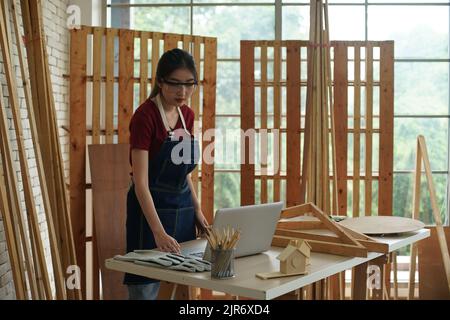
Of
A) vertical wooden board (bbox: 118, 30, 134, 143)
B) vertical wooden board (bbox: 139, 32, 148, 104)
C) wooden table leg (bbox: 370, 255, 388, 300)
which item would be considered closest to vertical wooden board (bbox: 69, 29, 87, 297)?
vertical wooden board (bbox: 118, 30, 134, 143)

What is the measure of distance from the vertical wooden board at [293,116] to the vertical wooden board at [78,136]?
1.49m

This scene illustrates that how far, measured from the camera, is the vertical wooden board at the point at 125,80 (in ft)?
15.0

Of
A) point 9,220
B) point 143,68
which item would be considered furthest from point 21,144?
point 143,68

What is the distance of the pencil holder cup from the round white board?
96 centimetres

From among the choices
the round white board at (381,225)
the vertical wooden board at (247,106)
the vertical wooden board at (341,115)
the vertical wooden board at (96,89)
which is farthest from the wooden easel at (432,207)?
the vertical wooden board at (96,89)

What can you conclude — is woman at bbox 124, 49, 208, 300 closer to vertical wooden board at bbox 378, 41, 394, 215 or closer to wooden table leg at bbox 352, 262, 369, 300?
wooden table leg at bbox 352, 262, 369, 300

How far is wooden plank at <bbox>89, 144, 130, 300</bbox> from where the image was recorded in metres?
4.42

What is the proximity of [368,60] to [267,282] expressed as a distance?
A: 292 centimetres

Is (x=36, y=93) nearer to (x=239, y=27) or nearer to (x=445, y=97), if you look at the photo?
(x=239, y=27)

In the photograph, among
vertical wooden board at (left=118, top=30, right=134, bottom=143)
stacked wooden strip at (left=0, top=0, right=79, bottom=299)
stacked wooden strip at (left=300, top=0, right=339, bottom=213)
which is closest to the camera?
stacked wooden strip at (left=0, top=0, right=79, bottom=299)

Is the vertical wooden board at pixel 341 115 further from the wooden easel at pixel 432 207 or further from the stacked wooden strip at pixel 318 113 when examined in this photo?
the wooden easel at pixel 432 207

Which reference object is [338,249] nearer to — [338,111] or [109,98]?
[338,111]

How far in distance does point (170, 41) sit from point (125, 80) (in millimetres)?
445
